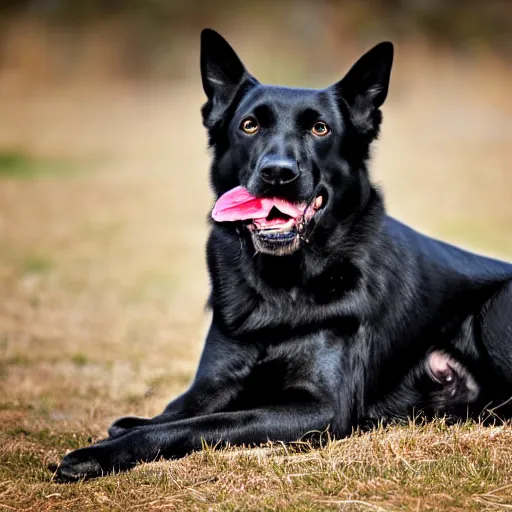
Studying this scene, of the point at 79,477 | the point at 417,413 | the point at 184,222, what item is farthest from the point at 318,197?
the point at 184,222

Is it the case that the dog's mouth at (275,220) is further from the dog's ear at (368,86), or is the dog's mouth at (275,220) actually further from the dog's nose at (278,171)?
the dog's ear at (368,86)

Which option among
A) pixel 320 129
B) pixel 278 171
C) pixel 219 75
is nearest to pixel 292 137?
pixel 320 129

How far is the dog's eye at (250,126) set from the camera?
4488mm

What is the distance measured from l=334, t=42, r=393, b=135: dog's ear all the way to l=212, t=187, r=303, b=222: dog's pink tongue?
2.42ft

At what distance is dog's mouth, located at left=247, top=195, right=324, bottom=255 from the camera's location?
429cm

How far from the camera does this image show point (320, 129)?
14.7ft

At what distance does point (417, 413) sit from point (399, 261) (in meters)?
0.81

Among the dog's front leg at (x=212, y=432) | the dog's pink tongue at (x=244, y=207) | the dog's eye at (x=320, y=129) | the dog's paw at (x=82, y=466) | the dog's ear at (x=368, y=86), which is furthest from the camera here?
the dog's ear at (x=368, y=86)

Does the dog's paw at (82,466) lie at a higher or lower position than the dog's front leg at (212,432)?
lower

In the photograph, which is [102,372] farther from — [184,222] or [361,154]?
[184,222]

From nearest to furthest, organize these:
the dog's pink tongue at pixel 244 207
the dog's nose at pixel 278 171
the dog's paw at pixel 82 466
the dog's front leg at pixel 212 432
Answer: the dog's paw at pixel 82 466 → the dog's front leg at pixel 212 432 → the dog's nose at pixel 278 171 → the dog's pink tongue at pixel 244 207

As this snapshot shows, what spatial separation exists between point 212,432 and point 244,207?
3.69 ft

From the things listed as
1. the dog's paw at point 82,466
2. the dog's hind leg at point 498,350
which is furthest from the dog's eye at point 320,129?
the dog's paw at point 82,466

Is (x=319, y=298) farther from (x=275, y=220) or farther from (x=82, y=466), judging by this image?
(x=82, y=466)
